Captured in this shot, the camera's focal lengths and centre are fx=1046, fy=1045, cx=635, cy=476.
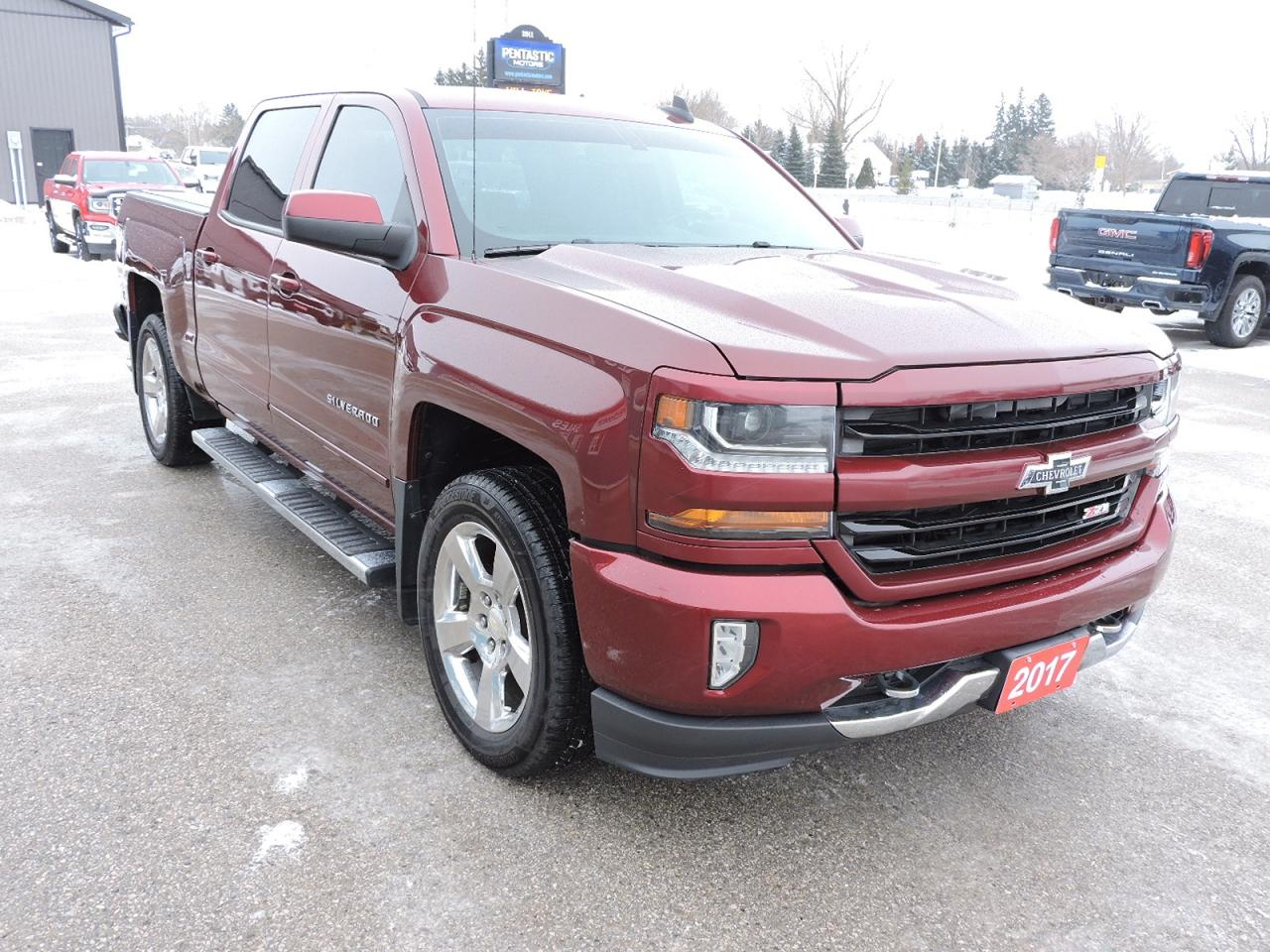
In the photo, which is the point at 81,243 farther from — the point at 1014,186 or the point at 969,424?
the point at 1014,186

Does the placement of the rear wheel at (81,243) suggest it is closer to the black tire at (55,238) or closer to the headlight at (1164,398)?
the black tire at (55,238)

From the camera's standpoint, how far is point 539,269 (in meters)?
2.80

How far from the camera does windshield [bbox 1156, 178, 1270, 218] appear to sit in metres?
12.4

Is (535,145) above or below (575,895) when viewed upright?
above

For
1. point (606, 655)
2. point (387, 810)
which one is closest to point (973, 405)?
point (606, 655)

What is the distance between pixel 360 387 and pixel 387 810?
52.3 inches

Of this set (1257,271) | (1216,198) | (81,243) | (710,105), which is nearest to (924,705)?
(1257,271)

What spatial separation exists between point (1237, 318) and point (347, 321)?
11.0 metres

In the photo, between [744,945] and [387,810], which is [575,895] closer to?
[744,945]

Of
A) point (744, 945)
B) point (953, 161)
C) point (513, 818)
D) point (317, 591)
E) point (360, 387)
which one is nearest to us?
point (744, 945)

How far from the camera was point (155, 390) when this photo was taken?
576 centimetres

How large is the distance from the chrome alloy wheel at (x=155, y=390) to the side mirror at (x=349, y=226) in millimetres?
2836

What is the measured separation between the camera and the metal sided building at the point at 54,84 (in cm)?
3117

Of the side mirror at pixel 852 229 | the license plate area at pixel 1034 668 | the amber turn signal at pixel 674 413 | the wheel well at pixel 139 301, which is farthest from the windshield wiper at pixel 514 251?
the wheel well at pixel 139 301
